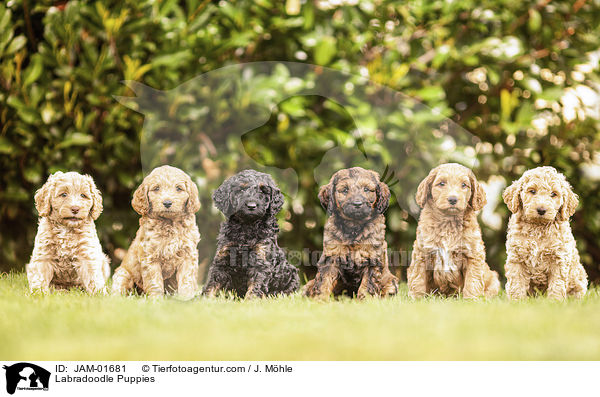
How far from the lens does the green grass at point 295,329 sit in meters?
3.20

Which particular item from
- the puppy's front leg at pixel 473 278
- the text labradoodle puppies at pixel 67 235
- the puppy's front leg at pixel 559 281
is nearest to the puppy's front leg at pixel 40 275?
the text labradoodle puppies at pixel 67 235

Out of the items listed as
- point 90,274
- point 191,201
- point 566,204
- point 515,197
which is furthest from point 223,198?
point 566,204

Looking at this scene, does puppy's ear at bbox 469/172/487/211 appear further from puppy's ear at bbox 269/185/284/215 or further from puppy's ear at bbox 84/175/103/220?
puppy's ear at bbox 84/175/103/220

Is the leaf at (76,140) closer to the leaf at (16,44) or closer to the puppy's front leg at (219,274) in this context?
the leaf at (16,44)

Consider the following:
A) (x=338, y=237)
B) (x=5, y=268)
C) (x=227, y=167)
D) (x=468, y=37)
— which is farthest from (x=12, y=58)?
(x=468, y=37)

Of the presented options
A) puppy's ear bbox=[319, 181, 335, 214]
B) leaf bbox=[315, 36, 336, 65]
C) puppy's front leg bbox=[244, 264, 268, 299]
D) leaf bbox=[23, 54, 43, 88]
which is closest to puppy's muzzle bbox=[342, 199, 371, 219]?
puppy's ear bbox=[319, 181, 335, 214]

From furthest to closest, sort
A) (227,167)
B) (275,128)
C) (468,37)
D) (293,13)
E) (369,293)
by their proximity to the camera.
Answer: (468,37), (293,13), (275,128), (227,167), (369,293)

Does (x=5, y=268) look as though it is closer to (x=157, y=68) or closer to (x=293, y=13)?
(x=157, y=68)

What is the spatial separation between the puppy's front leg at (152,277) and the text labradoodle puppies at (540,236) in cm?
240

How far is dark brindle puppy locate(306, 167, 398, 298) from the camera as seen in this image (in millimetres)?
4340

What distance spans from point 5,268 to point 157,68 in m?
2.15

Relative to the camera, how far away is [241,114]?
521 cm
